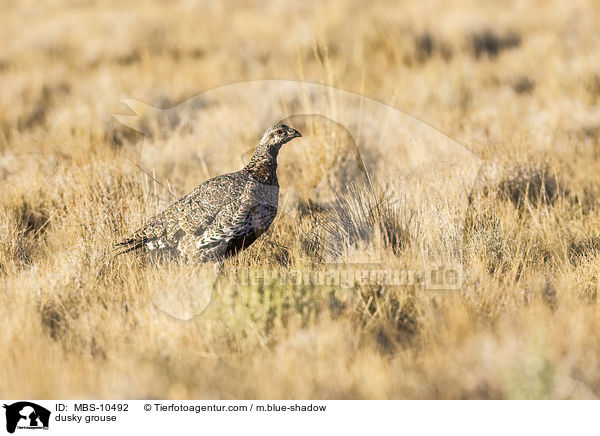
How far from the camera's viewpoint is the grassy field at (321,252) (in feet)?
9.27

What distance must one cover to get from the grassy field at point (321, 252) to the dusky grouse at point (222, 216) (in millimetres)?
161

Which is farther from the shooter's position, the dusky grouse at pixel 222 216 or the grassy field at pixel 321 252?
the dusky grouse at pixel 222 216

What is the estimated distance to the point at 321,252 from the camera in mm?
3912

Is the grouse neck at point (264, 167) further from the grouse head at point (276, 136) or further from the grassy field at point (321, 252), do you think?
the grassy field at point (321, 252)

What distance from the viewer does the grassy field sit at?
2826mm

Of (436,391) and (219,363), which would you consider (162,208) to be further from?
(436,391)

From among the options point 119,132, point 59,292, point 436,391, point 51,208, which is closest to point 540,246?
point 436,391

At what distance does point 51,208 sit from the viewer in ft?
15.7
